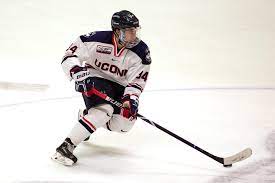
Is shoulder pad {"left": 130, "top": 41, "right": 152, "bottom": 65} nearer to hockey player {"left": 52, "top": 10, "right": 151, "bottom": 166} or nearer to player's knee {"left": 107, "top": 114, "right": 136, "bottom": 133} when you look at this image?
hockey player {"left": 52, "top": 10, "right": 151, "bottom": 166}

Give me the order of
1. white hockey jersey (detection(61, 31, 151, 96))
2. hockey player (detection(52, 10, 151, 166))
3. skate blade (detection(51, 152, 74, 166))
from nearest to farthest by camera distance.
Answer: skate blade (detection(51, 152, 74, 166)) < hockey player (detection(52, 10, 151, 166)) < white hockey jersey (detection(61, 31, 151, 96))

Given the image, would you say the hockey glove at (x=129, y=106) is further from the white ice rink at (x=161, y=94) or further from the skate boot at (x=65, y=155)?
the skate boot at (x=65, y=155)

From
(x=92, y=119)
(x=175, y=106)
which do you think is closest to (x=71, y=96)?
(x=175, y=106)

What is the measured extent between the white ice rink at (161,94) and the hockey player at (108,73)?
5.8 inches

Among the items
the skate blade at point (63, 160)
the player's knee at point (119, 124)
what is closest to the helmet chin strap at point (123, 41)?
the player's knee at point (119, 124)

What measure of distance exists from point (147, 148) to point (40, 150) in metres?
0.55

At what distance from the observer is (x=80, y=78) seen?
2422 mm

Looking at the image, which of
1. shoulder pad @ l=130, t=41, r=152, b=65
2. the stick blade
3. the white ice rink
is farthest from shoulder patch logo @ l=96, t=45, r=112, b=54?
the stick blade

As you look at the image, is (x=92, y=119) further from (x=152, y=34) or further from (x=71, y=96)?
(x=152, y=34)

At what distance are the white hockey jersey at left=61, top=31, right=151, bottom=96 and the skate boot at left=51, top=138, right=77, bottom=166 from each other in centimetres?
40

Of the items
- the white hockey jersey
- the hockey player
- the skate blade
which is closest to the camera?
the skate blade

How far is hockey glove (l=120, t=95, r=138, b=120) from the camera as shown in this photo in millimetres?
2453

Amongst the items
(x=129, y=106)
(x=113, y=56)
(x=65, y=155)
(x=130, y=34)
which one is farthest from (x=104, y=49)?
(x=65, y=155)

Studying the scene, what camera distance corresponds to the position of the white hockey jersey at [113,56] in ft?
8.42
